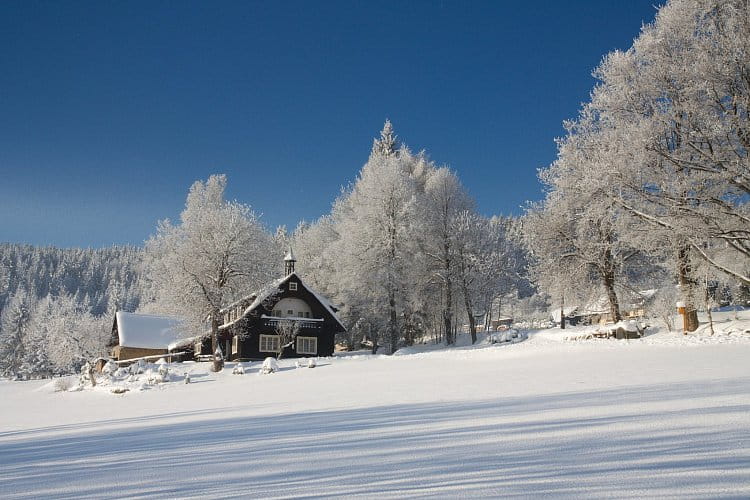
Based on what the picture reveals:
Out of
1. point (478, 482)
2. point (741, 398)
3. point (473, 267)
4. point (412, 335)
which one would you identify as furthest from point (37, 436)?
point (412, 335)

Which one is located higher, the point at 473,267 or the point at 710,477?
the point at 473,267

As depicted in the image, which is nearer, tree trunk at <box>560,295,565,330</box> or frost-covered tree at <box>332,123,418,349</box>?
tree trunk at <box>560,295,565,330</box>

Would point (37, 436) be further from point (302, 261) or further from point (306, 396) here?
point (302, 261)

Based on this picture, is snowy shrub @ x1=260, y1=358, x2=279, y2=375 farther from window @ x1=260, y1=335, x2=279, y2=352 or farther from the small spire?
the small spire

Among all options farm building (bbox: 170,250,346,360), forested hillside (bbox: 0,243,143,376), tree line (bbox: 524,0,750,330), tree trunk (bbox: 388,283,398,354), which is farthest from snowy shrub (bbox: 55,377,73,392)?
tree line (bbox: 524,0,750,330)

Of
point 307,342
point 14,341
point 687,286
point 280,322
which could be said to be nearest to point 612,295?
point 687,286

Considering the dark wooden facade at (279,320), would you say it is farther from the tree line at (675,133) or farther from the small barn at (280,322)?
the tree line at (675,133)

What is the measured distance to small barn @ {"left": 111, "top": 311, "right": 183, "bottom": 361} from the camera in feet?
153

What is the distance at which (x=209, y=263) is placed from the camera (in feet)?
102

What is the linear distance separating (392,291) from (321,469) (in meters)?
30.4

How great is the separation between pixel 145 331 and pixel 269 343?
15.9 meters

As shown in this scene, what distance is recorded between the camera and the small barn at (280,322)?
37.3 m

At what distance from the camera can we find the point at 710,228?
1553cm

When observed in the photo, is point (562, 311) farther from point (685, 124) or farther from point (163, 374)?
point (163, 374)
